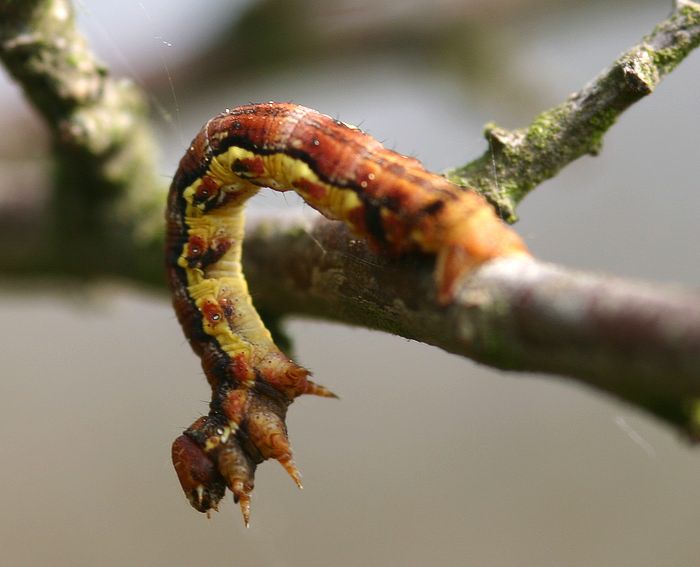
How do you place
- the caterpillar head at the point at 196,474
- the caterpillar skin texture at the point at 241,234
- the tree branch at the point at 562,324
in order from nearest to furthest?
1. the tree branch at the point at 562,324
2. the caterpillar skin texture at the point at 241,234
3. the caterpillar head at the point at 196,474

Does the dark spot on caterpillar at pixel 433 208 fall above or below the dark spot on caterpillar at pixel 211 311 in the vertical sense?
below

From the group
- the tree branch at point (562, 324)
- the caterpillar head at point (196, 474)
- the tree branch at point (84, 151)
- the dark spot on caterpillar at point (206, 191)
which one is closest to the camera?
the tree branch at point (562, 324)

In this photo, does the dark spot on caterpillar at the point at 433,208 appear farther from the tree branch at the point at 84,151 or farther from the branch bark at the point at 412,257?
the tree branch at the point at 84,151

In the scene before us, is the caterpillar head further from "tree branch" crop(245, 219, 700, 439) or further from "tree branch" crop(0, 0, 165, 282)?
"tree branch" crop(0, 0, 165, 282)

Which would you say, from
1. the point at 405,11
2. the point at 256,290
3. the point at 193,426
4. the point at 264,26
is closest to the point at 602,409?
the point at 405,11

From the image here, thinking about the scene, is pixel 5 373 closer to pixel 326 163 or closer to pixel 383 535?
pixel 383 535

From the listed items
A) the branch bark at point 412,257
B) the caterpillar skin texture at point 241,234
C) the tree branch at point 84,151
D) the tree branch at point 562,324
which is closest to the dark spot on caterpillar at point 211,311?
the caterpillar skin texture at point 241,234

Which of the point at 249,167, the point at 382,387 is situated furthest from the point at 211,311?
the point at 382,387
